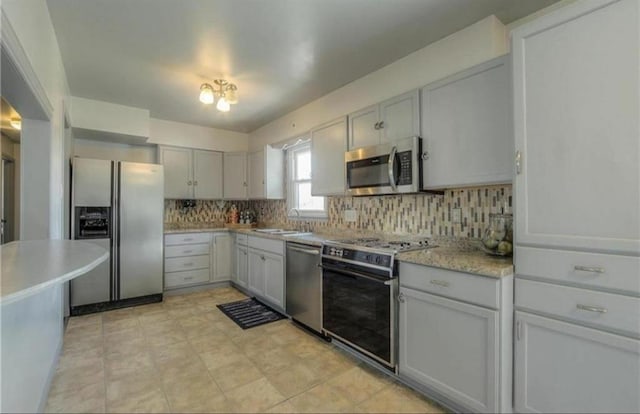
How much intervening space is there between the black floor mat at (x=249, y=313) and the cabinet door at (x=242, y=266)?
1.02 ft

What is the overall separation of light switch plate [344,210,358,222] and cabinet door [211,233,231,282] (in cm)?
207

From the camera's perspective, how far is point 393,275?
81.4 inches

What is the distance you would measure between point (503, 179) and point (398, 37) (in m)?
1.32

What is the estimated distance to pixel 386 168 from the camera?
2482 millimetres

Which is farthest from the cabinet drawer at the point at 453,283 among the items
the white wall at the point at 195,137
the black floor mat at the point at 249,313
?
the white wall at the point at 195,137

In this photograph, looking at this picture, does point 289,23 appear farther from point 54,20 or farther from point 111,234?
point 111,234

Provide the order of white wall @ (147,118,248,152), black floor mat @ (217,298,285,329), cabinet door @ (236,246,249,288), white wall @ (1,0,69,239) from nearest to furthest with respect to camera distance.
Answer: white wall @ (1,0,69,239), black floor mat @ (217,298,285,329), cabinet door @ (236,246,249,288), white wall @ (147,118,248,152)

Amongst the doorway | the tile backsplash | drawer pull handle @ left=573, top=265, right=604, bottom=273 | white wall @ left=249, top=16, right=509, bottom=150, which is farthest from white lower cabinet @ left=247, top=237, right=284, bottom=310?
the doorway

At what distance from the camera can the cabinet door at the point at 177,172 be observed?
175 inches

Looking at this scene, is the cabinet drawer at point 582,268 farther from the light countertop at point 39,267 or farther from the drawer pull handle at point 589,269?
the light countertop at point 39,267

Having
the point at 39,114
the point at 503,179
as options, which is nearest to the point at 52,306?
the point at 39,114

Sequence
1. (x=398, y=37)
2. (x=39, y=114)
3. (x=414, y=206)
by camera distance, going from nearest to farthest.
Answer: (x=39, y=114)
(x=398, y=37)
(x=414, y=206)

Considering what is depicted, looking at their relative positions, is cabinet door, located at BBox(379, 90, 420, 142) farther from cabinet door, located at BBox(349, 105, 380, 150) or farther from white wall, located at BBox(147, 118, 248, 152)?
white wall, located at BBox(147, 118, 248, 152)

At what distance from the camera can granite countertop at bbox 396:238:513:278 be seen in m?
1.61
